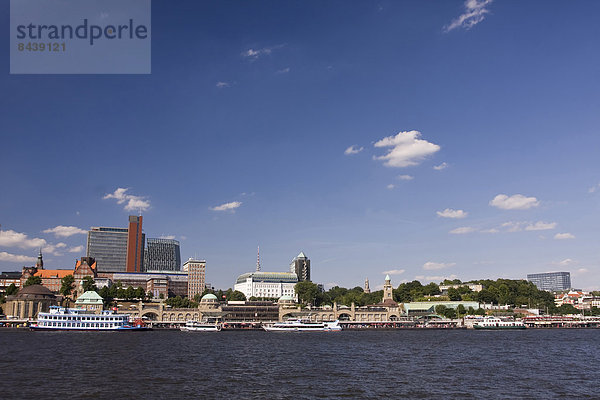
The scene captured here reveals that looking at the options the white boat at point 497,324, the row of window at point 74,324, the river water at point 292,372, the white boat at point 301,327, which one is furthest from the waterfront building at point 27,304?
the white boat at point 497,324

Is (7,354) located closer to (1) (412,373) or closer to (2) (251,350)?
(2) (251,350)

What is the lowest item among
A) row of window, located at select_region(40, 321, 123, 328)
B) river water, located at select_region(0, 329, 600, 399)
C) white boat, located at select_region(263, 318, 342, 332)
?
white boat, located at select_region(263, 318, 342, 332)

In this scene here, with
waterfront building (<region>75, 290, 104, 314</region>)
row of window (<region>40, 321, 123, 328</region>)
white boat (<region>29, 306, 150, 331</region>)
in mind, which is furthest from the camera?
waterfront building (<region>75, 290, 104, 314</region>)

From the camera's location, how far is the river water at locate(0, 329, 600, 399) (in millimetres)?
52656

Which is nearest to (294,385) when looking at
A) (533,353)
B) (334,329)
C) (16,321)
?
(533,353)

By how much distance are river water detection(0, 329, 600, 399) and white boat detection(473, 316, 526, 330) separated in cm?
9254

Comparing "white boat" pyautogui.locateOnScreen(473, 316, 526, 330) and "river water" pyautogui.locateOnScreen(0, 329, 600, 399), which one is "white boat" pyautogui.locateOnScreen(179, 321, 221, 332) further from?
"white boat" pyautogui.locateOnScreen(473, 316, 526, 330)

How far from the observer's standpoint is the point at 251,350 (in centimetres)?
Answer: 9700

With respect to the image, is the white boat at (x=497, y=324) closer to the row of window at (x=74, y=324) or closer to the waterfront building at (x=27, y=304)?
the row of window at (x=74, y=324)

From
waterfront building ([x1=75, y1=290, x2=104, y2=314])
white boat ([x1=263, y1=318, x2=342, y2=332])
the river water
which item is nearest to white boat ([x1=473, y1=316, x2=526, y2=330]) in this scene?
white boat ([x1=263, y1=318, x2=342, y2=332])

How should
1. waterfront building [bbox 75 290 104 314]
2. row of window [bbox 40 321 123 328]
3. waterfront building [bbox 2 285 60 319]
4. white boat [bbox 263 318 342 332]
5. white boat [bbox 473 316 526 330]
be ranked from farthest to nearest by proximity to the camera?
waterfront building [bbox 75 290 104 314] < waterfront building [bbox 2 285 60 319] < white boat [bbox 473 316 526 330] < white boat [bbox 263 318 342 332] < row of window [bbox 40 321 123 328]

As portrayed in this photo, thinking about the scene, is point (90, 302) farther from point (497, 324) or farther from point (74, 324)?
point (497, 324)

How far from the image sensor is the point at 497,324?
623 ft

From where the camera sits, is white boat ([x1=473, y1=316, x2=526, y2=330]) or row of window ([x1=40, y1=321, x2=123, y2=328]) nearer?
row of window ([x1=40, y1=321, x2=123, y2=328])
